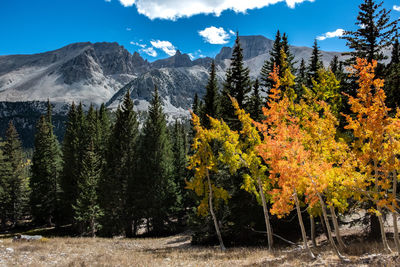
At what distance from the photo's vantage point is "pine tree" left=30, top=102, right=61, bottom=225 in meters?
38.8

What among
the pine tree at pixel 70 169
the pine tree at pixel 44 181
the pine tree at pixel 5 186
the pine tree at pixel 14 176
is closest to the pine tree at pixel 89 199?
the pine tree at pixel 70 169

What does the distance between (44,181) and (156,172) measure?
2238 cm

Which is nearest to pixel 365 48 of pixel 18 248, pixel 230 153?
pixel 230 153

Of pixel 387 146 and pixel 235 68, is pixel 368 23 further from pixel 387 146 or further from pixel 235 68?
pixel 387 146

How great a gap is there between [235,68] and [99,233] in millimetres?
24933

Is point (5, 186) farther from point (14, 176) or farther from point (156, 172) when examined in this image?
point (156, 172)

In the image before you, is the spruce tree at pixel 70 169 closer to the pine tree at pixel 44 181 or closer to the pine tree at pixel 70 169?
the pine tree at pixel 70 169

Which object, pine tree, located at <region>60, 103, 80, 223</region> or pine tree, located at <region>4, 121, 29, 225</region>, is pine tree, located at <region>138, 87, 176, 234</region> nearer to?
pine tree, located at <region>60, 103, 80, 223</region>

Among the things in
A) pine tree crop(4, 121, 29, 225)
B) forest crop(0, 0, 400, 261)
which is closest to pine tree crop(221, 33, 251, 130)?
forest crop(0, 0, 400, 261)

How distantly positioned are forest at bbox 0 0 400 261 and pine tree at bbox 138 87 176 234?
0.13m

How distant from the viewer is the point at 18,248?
637 inches

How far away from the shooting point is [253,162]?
587 inches

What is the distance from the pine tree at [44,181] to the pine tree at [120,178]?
14.3 metres

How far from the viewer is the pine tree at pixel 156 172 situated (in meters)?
29.3
